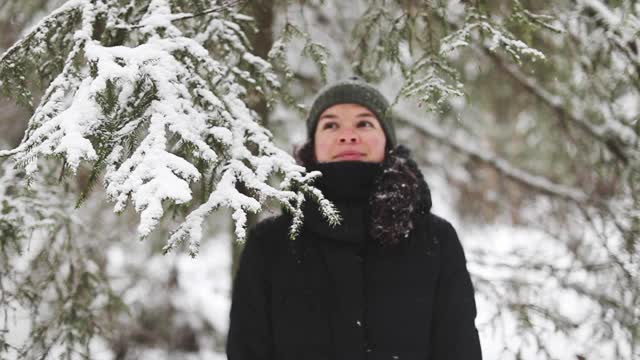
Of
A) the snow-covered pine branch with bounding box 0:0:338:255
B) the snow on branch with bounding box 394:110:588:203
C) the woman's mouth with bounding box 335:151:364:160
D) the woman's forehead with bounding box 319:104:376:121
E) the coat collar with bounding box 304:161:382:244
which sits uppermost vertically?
the snow-covered pine branch with bounding box 0:0:338:255

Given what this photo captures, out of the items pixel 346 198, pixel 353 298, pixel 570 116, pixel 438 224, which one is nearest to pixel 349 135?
pixel 346 198

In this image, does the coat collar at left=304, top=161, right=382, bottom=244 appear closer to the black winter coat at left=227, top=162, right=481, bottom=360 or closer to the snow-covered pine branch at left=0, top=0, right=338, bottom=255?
the black winter coat at left=227, top=162, right=481, bottom=360

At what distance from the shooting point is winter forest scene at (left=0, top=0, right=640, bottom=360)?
6.70ft

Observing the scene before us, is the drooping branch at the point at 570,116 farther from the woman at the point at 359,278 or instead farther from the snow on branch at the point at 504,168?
the woman at the point at 359,278

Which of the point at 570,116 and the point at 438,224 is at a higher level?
the point at 438,224

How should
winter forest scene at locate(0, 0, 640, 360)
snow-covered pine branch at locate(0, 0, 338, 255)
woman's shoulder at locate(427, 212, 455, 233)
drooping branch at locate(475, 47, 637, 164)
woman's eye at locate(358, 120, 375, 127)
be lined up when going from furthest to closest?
1. drooping branch at locate(475, 47, 637, 164)
2. woman's eye at locate(358, 120, 375, 127)
3. woman's shoulder at locate(427, 212, 455, 233)
4. winter forest scene at locate(0, 0, 640, 360)
5. snow-covered pine branch at locate(0, 0, 338, 255)

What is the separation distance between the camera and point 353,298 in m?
2.52

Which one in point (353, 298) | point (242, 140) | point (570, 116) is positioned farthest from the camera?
point (570, 116)

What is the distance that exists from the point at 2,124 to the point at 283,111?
3.09m

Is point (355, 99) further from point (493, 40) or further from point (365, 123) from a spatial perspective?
point (493, 40)

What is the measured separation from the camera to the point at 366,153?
277cm

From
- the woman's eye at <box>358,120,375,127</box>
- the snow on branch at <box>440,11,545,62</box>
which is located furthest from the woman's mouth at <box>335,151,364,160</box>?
the snow on branch at <box>440,11,545,62</box>

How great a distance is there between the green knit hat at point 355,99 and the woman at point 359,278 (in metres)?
0.17

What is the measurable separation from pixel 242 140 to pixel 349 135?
0.67m
